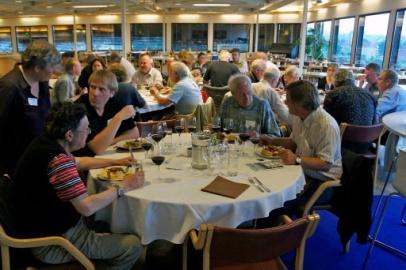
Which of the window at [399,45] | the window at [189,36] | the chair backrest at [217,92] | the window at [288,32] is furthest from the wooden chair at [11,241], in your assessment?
the window at [189,36]

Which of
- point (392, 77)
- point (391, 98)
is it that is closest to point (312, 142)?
point (391, 98)

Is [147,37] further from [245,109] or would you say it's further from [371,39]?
[245,109]

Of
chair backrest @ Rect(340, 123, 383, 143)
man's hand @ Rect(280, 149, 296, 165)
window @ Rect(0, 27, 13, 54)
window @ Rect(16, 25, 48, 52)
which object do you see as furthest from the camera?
window @ Rect(0, 27, 13, 54)

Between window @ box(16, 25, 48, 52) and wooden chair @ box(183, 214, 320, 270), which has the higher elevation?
window @ box(16, 25, 48, 52)

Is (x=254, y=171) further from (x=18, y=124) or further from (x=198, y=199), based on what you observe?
(x=18, y=124)

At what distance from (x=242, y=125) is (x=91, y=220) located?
1555mm

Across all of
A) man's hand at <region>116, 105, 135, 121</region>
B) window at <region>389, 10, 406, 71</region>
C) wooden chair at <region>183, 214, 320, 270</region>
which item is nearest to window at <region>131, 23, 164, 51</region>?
window at <region>389, 10, 406, 71</region>

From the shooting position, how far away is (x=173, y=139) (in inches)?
115

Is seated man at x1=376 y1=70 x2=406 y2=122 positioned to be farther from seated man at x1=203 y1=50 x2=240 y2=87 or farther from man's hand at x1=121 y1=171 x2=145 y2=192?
man's hand at x1=121 y1=171 x2=145 y2=192

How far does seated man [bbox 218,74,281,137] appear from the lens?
3.20 m

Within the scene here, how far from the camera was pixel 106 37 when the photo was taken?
1894 cm

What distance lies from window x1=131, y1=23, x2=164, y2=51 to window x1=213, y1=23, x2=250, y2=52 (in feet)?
9.17

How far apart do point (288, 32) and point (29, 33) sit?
14395 millimetres

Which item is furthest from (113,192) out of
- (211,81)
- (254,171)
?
(211,81)
